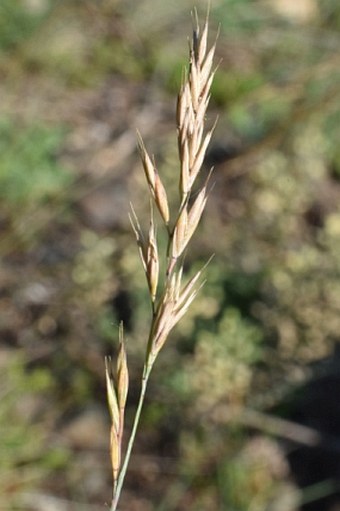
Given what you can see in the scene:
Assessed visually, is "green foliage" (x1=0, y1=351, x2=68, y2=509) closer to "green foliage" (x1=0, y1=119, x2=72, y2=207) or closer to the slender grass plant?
"green foliage" (x1=0, y1=119, x2=72, y2=207)

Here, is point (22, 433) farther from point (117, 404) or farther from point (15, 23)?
point (15, 23)

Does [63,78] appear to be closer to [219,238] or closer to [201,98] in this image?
[219,238]

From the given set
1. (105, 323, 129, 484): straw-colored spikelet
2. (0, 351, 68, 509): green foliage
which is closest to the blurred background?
(0, 351, 68, 509): green foliage

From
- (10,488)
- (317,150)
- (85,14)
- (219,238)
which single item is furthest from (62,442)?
(85,14)

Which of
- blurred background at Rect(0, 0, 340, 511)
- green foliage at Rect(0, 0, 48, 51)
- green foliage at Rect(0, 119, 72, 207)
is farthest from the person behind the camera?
green foliage at Rect(0, 0, 48, 51)

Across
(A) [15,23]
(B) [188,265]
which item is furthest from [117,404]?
(A) [15,23]

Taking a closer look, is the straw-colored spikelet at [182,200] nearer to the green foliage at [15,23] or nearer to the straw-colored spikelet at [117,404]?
the straw-colored spikelet at [117,404]

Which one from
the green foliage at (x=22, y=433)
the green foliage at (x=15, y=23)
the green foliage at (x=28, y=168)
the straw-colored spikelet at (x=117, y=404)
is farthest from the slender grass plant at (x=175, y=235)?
the green foliage at (x=15, y=23)
